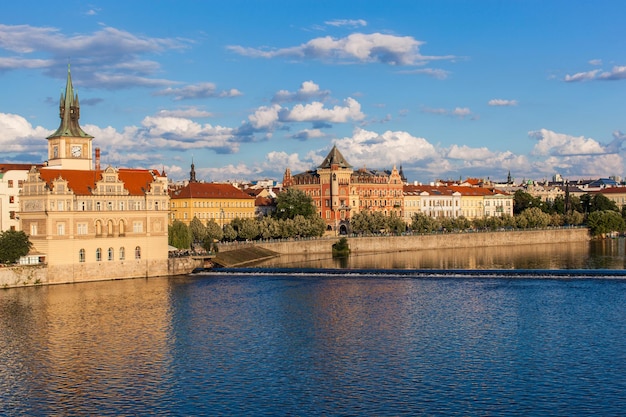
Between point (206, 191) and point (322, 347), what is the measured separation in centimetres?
7510

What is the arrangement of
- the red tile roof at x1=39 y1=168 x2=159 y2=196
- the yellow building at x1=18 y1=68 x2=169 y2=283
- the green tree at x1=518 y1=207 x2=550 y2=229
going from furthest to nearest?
1. the green tree at x1=518 y1=207 x2=550 y2=229
2. the red tile roof at x1=39 y1=168 x2=159 y2=196
3. the yellow building at x1=18 y1=68 x2=169 y2=283

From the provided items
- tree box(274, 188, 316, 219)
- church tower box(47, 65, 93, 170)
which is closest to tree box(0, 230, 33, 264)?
church tower box(47, 65, 93, 170)

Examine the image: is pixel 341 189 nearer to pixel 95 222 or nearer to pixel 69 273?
pixel 95 222

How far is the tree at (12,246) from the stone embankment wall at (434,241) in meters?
27.3

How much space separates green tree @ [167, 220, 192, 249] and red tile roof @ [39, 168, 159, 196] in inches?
326

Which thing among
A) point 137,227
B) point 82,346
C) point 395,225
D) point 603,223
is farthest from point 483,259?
point 82,346

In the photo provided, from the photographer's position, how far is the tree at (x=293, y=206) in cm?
10600

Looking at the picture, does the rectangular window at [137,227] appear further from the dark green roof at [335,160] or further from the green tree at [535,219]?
the green tree at [535,219]

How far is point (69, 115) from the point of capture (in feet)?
234

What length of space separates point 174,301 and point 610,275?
1177 inches

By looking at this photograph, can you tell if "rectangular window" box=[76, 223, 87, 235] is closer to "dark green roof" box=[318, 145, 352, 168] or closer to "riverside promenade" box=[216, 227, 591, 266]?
"riverside promenade" box=[216, 227, 591, 266]

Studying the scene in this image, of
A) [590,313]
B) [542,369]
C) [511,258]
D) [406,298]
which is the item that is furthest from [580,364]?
[511,258]

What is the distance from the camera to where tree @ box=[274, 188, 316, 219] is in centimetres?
10600

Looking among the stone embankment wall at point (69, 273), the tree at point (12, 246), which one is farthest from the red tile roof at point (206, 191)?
the tree at point (12, 246)
